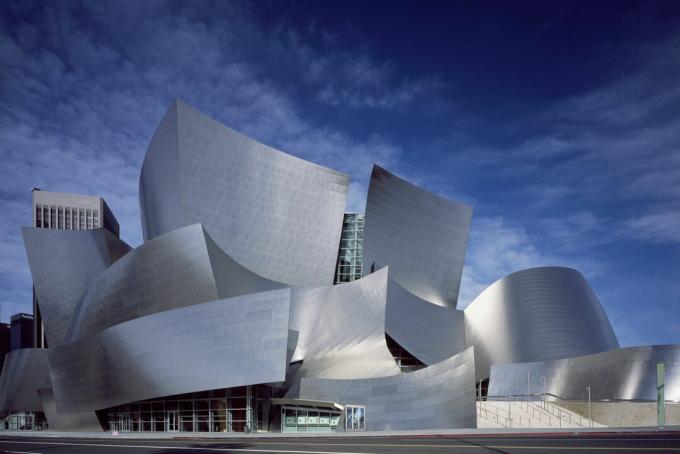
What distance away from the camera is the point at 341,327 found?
3062 cm

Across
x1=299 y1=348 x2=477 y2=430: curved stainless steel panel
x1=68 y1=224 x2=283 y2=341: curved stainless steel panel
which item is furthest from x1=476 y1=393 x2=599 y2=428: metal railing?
x1=68 y1=224 x2=283 y2=341: curved stainless steel panel

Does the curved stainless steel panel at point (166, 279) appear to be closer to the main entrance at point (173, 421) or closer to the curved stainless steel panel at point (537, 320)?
the main entrance at point (173, 421)

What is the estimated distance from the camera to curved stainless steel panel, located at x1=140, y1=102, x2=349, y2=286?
35594 mm

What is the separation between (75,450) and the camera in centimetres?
1485

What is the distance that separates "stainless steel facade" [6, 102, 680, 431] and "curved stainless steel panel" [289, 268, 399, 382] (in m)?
0.08

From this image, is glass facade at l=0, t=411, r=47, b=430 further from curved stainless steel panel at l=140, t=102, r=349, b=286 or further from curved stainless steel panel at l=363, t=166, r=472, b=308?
curved stainless steel panel at l=363, t=166, r=472, b=308

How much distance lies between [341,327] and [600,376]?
12640mm

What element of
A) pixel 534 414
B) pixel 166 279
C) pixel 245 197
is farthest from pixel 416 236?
pixel 166 279

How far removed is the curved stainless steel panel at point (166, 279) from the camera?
27781mm

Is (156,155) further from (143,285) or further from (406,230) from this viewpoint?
(406,230)

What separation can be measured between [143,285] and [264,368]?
9.64 meters

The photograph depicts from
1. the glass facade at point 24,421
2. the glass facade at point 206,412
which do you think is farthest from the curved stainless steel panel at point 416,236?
the glass facade at point 24,421

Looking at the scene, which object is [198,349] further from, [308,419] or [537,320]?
[537,320]

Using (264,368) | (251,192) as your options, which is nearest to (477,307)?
(251,192)
